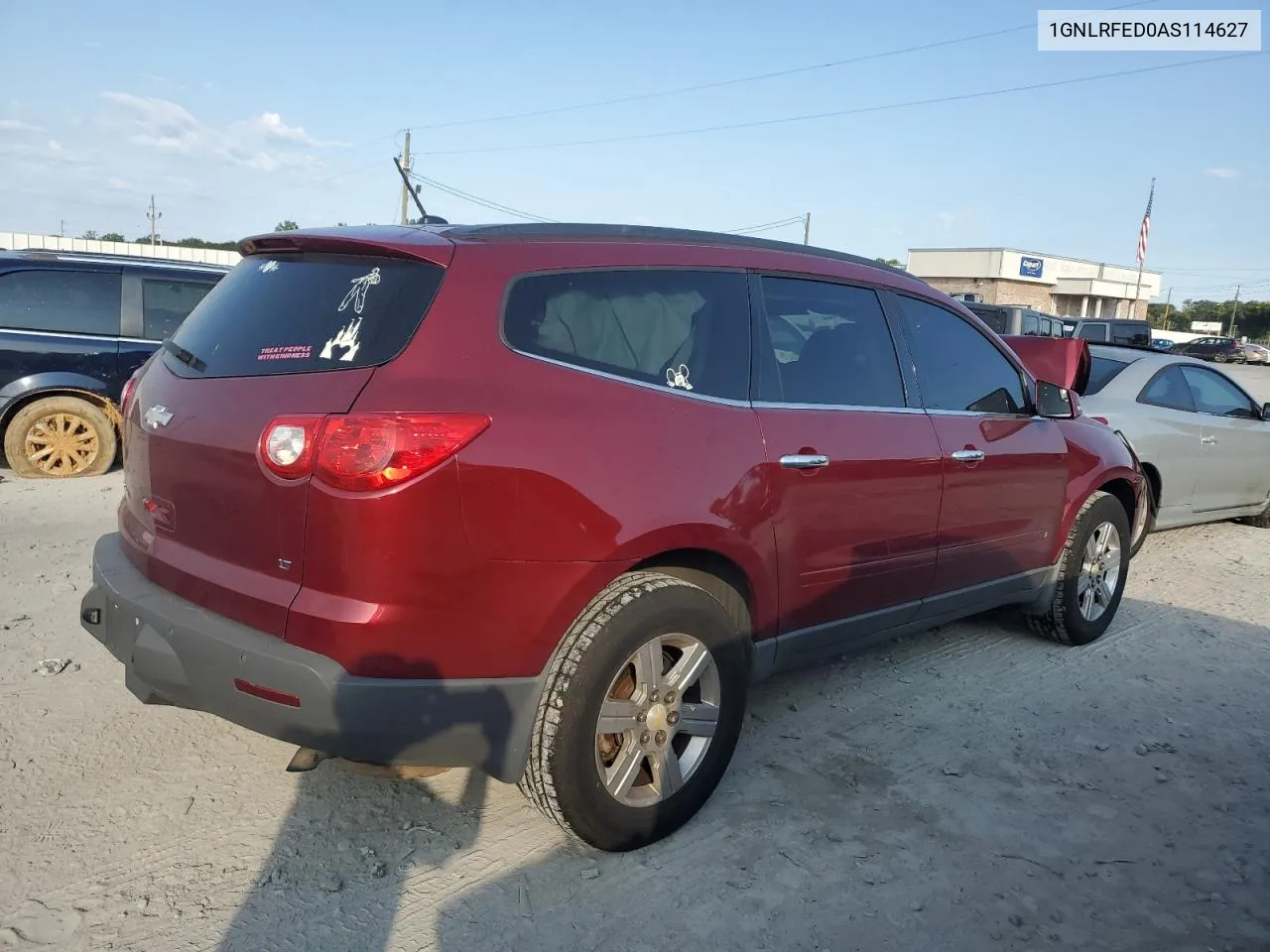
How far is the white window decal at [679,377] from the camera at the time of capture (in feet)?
9.93

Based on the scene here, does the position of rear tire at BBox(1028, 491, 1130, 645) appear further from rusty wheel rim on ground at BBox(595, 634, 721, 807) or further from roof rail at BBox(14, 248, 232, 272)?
roof rail at BBox(14, 248, 232, 272)

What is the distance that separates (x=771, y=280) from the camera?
11.4ft

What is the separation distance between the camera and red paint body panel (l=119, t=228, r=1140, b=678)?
7.91ft

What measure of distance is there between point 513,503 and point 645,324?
840mm

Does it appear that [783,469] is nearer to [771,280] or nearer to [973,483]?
[771,280]

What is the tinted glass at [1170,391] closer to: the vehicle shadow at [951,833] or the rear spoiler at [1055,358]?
the rear spoiler at [1055,358]

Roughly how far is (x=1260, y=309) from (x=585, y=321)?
9117 centimetres

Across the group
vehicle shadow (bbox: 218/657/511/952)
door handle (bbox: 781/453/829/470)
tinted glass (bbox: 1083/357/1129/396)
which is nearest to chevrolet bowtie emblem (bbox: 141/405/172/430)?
vehicle shadow (bbox: 218/657/511/952)

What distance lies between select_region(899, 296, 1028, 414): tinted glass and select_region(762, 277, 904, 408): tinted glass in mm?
205

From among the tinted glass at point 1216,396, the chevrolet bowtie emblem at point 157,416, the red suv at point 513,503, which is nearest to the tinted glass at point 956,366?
the red suv at point 513,503

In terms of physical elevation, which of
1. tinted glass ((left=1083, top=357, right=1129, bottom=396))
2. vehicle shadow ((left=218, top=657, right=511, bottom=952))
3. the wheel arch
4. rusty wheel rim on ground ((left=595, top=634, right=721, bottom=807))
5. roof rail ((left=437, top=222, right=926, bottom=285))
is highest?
roof rail ((left=437, top=222, right=926, bottom=285))

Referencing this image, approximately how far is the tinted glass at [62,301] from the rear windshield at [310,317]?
18.5ft

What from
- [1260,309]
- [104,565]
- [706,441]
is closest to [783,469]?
[706,441]

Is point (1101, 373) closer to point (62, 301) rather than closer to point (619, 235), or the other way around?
point (619, 235)
